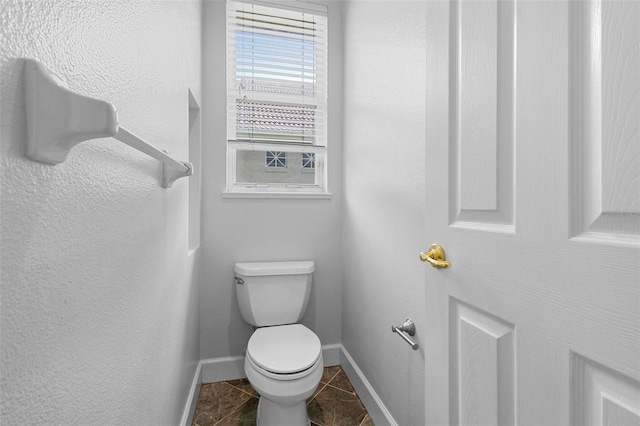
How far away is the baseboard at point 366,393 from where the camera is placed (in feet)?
4.92

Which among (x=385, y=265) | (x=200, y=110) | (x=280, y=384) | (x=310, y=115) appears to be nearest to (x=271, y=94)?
(x=310, y=115)

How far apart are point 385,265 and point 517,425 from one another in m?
0.91

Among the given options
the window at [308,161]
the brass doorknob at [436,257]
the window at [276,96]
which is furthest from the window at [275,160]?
the brass doorknob at [436,257]

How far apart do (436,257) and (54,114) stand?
2.61 ft

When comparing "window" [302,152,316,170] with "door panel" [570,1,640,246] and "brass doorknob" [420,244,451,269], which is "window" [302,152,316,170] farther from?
"door panel" [570,1,640,246]

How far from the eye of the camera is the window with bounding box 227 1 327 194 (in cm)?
204

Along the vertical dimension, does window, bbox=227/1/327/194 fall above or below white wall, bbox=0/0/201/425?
above

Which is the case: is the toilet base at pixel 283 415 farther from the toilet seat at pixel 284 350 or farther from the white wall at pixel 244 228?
the white wall at pixel 244 228

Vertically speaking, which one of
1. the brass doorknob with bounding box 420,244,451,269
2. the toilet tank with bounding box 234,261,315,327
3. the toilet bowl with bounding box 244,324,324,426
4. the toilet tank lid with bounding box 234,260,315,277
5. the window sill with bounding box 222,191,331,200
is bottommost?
the toilet bowl with bounding box 244,324,324,426

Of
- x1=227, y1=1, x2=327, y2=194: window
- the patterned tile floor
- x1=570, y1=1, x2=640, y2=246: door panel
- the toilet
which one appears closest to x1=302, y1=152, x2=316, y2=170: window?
x1=227, y1=1, x2=327, y2=194: window

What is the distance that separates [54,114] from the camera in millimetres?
412

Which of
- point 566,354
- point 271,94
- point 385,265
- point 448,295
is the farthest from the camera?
point 271,94

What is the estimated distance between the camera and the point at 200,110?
1862 mm

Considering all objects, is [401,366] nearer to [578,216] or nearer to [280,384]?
[280,384]
